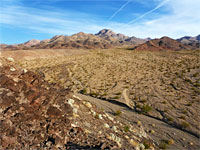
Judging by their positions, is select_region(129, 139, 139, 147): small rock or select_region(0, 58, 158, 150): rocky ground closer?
select_region(0, 58, 158, 150): rocky ground

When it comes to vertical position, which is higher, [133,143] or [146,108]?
[133,143]

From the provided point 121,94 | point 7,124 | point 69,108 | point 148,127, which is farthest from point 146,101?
point 7,124

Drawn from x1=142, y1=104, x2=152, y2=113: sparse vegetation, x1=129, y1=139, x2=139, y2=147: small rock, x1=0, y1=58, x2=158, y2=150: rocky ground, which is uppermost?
x1=0, y1=58, x2=158, y2=150: rocky ground

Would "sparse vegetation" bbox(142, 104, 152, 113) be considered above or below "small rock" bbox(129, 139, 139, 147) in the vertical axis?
below

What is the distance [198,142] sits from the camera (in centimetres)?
868

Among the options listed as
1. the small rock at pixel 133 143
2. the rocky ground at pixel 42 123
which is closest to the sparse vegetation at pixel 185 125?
the rocky ground at pixel 42 123

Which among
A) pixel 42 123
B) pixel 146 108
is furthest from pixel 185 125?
pixel 42 123

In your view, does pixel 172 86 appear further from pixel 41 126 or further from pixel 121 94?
pixel 41 126

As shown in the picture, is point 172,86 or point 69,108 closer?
point 69,108

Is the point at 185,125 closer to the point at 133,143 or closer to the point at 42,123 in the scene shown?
the point at 133,143

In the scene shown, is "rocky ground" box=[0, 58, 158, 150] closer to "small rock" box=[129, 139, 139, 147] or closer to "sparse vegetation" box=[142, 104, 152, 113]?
"small rock" box=[129, 139, 139, 147]

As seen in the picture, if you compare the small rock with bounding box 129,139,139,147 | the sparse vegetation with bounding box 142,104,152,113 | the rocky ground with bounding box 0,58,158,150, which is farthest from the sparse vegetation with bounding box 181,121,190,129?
the small rock with bounding box 129,139,139,147

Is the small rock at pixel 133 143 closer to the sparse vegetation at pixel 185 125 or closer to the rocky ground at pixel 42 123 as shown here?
the rocky ground at pixel 42 123

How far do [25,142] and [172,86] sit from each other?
1838 cm
